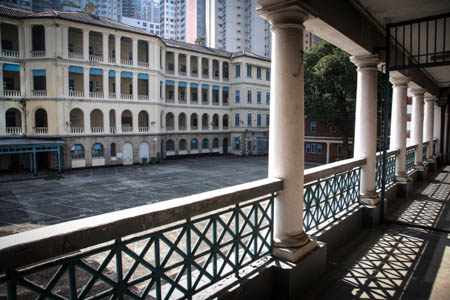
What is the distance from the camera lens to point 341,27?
16.1 feet

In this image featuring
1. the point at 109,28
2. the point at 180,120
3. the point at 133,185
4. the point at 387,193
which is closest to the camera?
the point at 387,193

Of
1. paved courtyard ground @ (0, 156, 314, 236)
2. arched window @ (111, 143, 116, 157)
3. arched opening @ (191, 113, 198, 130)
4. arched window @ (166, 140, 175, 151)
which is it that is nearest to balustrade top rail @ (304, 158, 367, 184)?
paved courtyard ground @ (0, 156, 314, 236)

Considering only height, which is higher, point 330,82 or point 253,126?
point 330,82

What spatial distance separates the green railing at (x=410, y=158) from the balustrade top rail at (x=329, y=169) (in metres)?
5.27

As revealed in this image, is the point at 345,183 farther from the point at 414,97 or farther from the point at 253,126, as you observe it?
the point at 253,126

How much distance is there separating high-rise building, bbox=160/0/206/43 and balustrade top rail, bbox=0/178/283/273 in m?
88.0

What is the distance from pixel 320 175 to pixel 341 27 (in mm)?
2430

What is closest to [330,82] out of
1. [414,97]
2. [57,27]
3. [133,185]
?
[414,97]

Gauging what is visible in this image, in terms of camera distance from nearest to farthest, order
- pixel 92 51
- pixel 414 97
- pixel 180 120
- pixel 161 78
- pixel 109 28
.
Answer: pixel 414 97 < pixel 109 28 < pixel 92 51 < pixel 161 78 < pixel 180 120

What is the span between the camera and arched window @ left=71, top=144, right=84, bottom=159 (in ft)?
93.5

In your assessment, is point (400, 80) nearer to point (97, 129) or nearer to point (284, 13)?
point (284, 13)

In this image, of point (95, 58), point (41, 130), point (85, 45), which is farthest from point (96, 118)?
point (85, 45)

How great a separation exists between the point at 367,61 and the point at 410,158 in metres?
6.39

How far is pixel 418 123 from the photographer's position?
38.6ft
